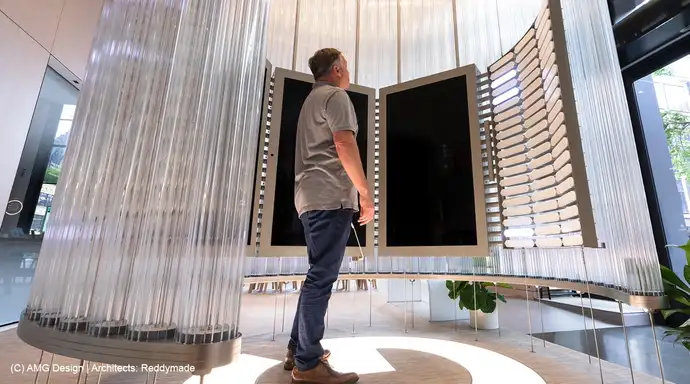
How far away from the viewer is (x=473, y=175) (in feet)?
6.41

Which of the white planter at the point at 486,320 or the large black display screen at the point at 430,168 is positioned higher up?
the large black display screen at the point at 430,168

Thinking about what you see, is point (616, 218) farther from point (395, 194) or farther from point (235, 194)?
point (235, 194)

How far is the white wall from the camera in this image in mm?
1964

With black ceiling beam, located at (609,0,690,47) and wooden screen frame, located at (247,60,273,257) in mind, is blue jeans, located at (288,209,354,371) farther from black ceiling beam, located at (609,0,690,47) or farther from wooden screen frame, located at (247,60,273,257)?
black ceiling beam, located at (609,0,690,47)

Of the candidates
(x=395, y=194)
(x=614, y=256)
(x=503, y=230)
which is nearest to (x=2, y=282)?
(x=395, y=194)

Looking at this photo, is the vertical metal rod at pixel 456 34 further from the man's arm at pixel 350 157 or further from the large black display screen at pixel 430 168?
the man's arm at pixel 350 157

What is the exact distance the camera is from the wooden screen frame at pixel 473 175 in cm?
187

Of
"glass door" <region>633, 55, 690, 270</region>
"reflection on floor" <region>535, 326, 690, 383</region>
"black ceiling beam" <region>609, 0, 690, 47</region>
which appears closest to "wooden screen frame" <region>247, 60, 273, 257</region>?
"reflection on floor" <region>535, 326, 690, 383</region>

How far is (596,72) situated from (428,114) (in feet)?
3.21

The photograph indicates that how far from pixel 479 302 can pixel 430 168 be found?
3.73 ft

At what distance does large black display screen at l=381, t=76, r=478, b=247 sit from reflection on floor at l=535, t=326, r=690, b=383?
99 cm

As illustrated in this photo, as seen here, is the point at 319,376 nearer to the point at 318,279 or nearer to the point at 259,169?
the point at 318,279

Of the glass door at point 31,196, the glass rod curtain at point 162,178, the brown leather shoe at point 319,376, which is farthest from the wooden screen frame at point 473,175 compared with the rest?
the glass door at point 31,196

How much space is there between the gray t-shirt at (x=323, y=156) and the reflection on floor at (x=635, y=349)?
1733 mm
